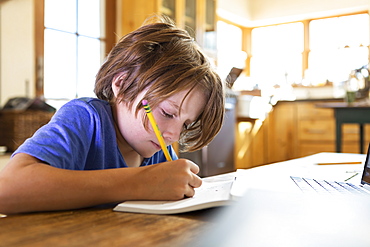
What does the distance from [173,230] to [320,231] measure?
146 mm

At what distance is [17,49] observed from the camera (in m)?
2.55

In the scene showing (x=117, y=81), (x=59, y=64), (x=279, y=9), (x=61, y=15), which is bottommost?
(x=117, y=81)

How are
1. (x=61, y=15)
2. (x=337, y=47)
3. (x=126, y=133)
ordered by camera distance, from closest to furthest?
(x=126, y=133) < (x=61, y=15) < (x=337, y=47)

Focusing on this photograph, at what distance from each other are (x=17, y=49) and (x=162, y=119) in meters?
2.12

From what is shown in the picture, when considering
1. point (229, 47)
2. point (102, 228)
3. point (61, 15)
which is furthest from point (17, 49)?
point (229, 47)

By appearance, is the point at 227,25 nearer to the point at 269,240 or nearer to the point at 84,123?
the point at 84,123

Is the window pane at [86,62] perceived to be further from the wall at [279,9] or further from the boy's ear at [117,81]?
the wall at [279,9]

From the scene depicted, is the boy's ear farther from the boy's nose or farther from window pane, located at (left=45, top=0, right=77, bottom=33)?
window pane, located at (left=45, top=0, right=77, bottom=33)

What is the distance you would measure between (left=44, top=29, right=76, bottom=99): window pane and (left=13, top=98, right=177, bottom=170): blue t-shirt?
2.02m

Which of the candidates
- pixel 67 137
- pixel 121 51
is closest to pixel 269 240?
pixel 67 137

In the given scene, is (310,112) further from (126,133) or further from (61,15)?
(126,133)

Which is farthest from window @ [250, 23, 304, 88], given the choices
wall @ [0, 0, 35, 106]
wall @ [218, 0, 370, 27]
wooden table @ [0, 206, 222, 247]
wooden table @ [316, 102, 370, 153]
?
wooden table @ [0, 206, 222, 247]

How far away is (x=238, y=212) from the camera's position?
1.07ft

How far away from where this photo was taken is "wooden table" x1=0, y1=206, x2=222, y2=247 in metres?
0.35
